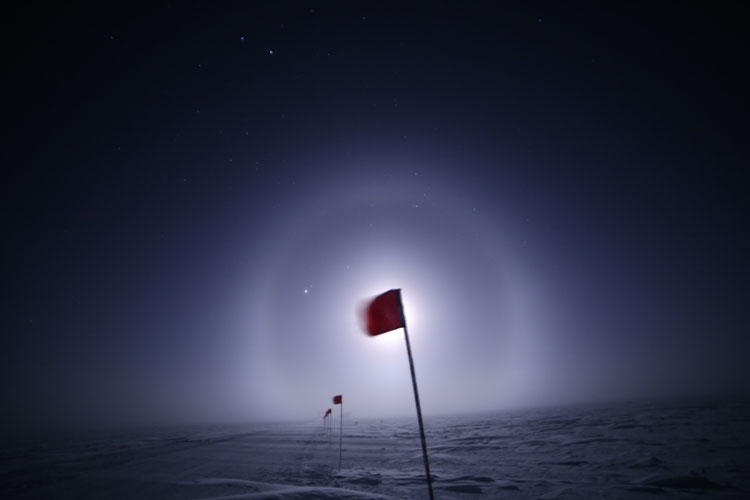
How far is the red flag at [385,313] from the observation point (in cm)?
525

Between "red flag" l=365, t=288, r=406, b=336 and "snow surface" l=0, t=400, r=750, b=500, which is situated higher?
"red flag" l=365, t=288, r=406, b=336

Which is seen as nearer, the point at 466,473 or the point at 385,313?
the point at 385,313

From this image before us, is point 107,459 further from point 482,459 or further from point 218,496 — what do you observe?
point 482,459

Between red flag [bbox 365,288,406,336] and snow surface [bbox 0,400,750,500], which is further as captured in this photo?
snow surface [bbox 0,400,750,500]

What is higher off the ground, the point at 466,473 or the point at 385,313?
the point at 385,313

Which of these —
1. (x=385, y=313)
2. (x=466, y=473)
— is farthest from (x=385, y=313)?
(x=466, y=473)

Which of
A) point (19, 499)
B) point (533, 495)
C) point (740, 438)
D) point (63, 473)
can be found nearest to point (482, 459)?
point (533, 495)

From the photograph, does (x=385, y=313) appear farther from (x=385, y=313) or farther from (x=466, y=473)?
(x=466, y=473)

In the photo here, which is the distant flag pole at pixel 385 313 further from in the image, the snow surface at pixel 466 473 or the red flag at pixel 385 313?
the snow surface at pixel 466 473

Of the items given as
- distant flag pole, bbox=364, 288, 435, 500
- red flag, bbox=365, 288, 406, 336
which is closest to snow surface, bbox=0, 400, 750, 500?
distant flag pole, bbox=364, 288, 435, 500

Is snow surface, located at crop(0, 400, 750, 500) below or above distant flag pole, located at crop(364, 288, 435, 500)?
below

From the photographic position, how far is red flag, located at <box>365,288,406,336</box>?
5.25 meters

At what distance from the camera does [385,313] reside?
5449mm

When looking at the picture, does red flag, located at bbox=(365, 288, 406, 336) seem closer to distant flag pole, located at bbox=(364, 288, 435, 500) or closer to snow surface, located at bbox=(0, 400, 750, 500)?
distant flag pole, located at bbox=(364, 288, 435, 500)
